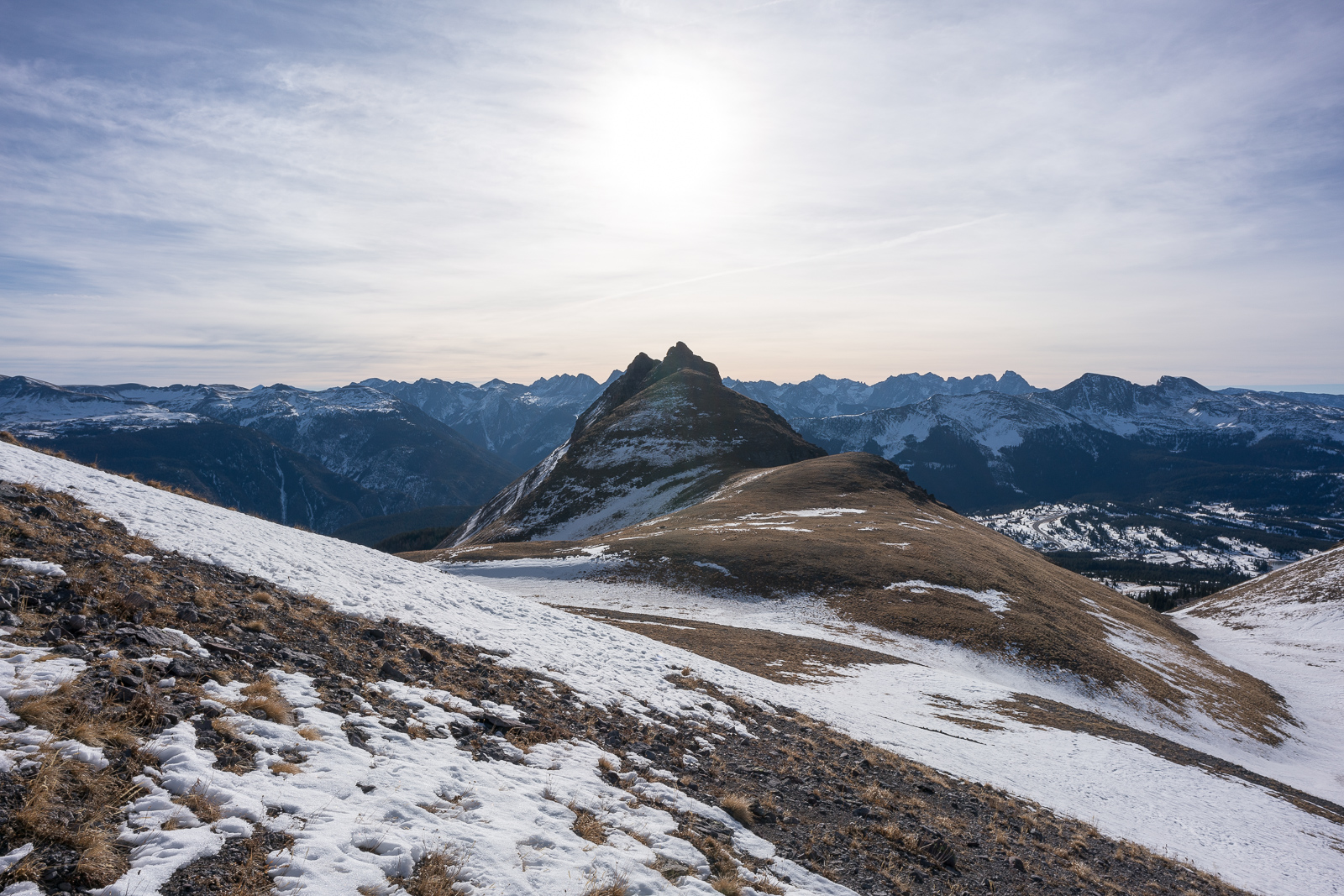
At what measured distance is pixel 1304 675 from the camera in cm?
6206

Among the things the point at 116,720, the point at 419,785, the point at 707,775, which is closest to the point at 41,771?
the point at 116,720

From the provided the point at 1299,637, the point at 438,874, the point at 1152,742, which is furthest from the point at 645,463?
the point at 438,874

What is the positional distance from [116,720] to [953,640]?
41.7 metres

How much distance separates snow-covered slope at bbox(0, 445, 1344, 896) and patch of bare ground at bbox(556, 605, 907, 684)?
70.0 inches

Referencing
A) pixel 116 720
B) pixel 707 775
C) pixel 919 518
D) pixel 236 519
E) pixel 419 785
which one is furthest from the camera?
pixel 919 518

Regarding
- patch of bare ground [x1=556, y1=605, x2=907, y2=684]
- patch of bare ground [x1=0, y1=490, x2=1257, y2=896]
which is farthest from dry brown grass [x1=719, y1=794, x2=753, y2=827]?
patch of bare ground [x1=556, y1=605, x2=907, y2=684]

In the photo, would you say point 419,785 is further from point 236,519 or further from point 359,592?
point 236,519

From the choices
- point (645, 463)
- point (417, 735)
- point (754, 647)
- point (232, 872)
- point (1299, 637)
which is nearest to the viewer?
point (232, 872)

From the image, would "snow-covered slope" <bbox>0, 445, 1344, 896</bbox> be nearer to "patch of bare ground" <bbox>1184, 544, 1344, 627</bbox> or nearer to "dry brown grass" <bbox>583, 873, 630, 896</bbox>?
"dry brown grass" <bbox>583, 873, 630, 896</bbox>

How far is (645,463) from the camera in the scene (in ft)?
385

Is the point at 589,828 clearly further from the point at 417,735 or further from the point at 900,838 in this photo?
the point at 900,838

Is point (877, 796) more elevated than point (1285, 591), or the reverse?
point (877, 796)

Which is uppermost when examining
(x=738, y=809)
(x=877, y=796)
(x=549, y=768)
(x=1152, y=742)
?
(x=549, y=768)

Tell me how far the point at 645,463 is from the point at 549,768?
10634 cm
